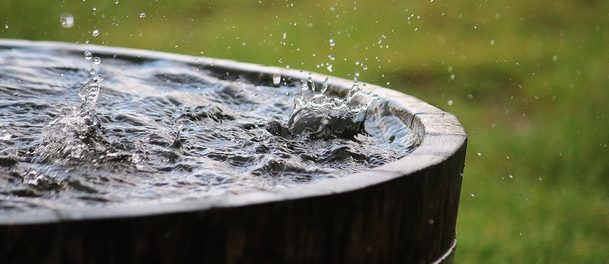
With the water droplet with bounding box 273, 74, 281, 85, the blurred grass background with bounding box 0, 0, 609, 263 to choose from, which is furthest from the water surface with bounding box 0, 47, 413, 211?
the blurred grass background with bounding box 0, 0, 609, 263

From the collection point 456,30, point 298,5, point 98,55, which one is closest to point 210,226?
point 98,55

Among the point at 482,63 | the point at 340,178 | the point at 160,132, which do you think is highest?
the point at 340,178

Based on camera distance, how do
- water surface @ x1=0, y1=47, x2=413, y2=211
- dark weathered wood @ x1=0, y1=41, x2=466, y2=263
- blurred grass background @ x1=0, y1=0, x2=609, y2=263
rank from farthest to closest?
blurred grass background @ x1=0, y1=0, x2=609, y2=263
water surface @ x1=0, y1=47, x2=413, y2=211
dark weathered wood @ x1=0, y1=41, x2=466, y2=263

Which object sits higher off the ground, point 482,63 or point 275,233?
point 275,233

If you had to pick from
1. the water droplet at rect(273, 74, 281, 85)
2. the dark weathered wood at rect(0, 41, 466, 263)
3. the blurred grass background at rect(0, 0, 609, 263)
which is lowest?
the blurred grass background at rect(0, 0, 609, 263)

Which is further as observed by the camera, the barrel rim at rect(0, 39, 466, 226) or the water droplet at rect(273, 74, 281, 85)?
the water droplet at rect(273, 74, 281, 85)

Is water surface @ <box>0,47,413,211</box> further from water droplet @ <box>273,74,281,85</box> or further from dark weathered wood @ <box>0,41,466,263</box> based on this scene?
dark weathered wood @ <box>0,41,466,263</box>

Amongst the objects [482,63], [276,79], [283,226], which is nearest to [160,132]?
[276,79]

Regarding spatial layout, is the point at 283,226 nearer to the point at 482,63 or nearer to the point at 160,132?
the point at 160,132
